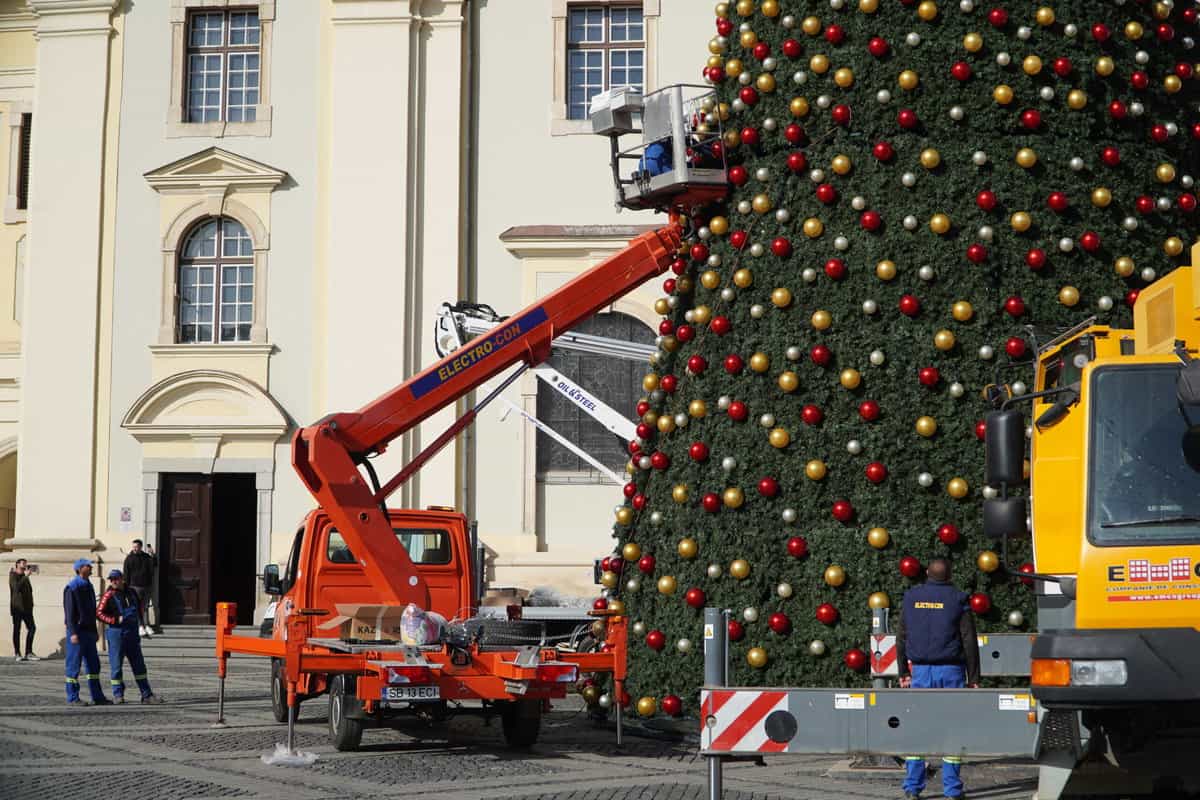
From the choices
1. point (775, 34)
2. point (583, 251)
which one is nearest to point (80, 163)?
point (583, 251)

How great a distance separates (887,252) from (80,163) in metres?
19.0

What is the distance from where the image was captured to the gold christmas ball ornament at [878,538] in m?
11.5

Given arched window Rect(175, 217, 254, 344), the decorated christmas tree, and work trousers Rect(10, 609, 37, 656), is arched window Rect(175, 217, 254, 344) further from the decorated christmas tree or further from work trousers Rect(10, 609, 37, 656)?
the decorated christmas tree

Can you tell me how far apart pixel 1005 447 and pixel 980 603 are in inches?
166

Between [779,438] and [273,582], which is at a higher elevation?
[779,438]

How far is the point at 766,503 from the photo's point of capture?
39.5 ft

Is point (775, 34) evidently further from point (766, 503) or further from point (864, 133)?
point (766, 503)

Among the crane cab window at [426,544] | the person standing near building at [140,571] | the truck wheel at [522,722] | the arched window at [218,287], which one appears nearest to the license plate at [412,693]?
the truck wheel at [522,722]

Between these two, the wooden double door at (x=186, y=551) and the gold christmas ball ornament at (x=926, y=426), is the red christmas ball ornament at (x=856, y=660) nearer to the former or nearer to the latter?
the gold christmas ball ornament at (x=926, y=426)

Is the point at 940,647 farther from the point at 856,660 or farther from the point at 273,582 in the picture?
the point at 273,582

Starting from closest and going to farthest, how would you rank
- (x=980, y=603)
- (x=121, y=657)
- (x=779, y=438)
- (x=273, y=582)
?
(x=980, y=603), (x=779, y=438), (x=273, y=582), (x=121, y=657)

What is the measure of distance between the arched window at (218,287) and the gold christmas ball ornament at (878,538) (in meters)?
17.3

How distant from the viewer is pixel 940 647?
9.75 meters

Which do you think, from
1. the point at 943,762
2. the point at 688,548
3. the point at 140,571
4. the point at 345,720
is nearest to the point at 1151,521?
the point at 943,762
